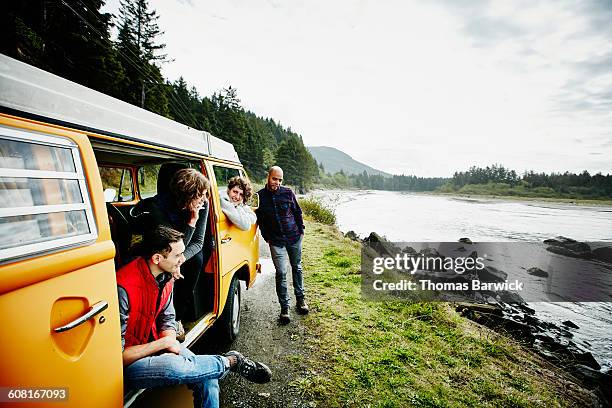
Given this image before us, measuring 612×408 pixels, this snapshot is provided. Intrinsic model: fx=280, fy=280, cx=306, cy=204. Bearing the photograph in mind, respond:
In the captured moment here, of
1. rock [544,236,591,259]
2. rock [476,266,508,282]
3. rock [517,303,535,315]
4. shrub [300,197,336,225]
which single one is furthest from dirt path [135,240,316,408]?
rock [544,236,591,259]

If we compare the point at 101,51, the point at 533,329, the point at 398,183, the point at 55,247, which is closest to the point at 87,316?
the point at 55,247

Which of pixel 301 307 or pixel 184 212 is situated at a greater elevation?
pixel 184 212

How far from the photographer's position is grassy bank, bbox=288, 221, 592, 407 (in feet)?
10.5

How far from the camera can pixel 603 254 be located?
18.4m

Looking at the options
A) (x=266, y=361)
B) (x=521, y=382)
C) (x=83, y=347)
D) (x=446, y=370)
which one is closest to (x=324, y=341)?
(x=266, y=361)

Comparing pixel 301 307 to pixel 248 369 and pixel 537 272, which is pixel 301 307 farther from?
pixel 537 272

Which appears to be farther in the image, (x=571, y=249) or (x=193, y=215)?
(x=571, y=249)

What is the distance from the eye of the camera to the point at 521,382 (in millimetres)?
3709

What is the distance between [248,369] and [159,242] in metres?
1.49

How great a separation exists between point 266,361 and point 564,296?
13.8m

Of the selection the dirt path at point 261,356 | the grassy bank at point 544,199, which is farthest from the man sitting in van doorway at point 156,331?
the grassy bank at point 544,199

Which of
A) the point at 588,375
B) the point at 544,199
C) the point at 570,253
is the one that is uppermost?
the point at 544,199

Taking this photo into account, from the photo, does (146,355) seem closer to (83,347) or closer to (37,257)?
(83,347)

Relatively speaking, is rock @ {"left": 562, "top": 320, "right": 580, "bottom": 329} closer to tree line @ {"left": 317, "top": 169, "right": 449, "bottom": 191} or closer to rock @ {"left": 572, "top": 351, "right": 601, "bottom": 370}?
rock @ {"left": 572, "top": 351, "right": 601, "bottom": 370}
